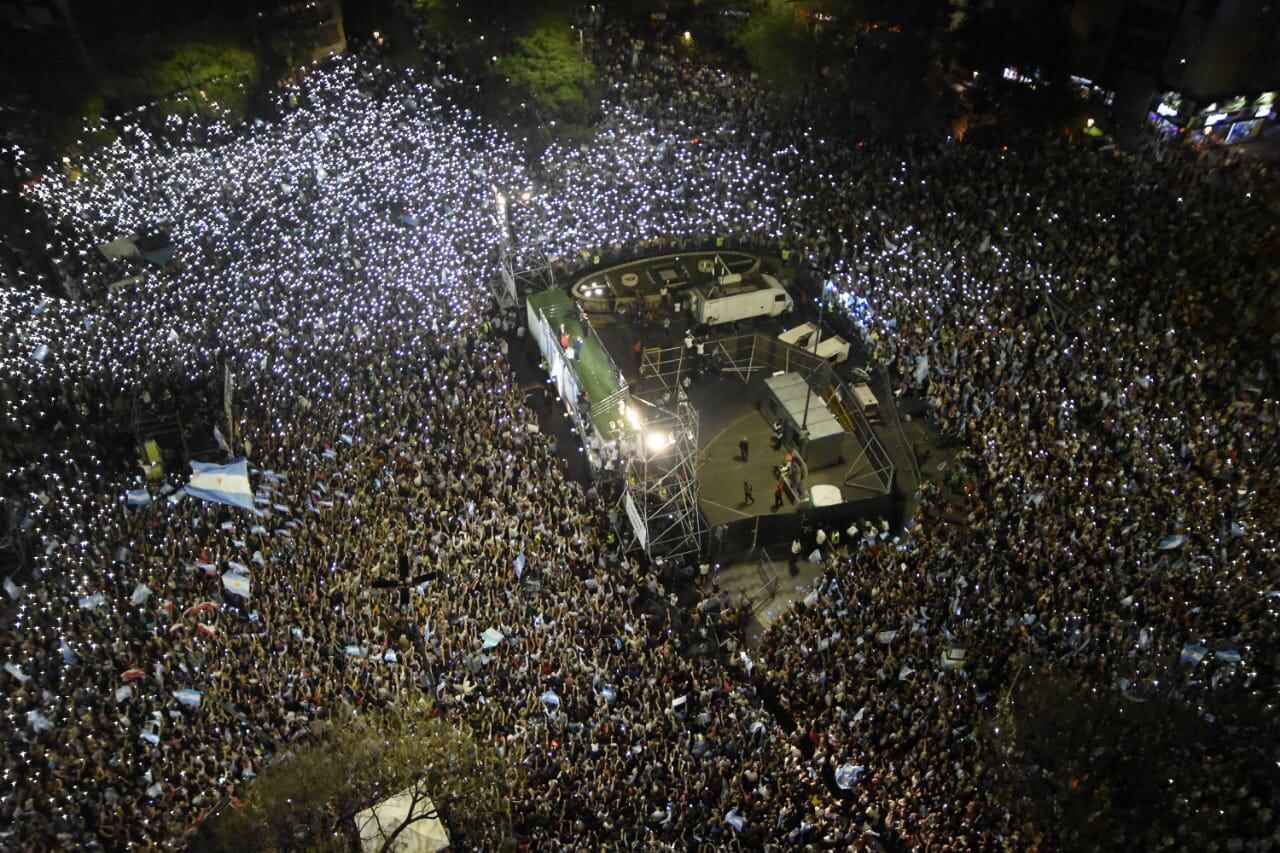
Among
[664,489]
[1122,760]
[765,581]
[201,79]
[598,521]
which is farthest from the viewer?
[201,79]

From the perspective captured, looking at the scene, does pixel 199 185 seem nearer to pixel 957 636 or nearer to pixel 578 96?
pixel 578 96

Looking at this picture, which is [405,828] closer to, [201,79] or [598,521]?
[598,521]

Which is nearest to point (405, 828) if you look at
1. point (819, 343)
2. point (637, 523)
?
point (637, 523)

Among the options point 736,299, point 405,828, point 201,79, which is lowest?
point 405,828

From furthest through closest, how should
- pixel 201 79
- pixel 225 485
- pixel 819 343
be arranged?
1. pixel 201 79
2. pixel 819 343
3. pixel 225 485

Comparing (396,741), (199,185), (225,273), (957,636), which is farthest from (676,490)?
(199,185)

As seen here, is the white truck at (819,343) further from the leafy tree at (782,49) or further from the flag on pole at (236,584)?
the flag on pole at (236,584)

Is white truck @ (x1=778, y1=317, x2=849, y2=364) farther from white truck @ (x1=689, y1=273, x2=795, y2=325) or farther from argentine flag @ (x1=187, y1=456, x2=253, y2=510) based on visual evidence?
argentine flag @ (x1=187, y1=456, x2=253, y2=510)
